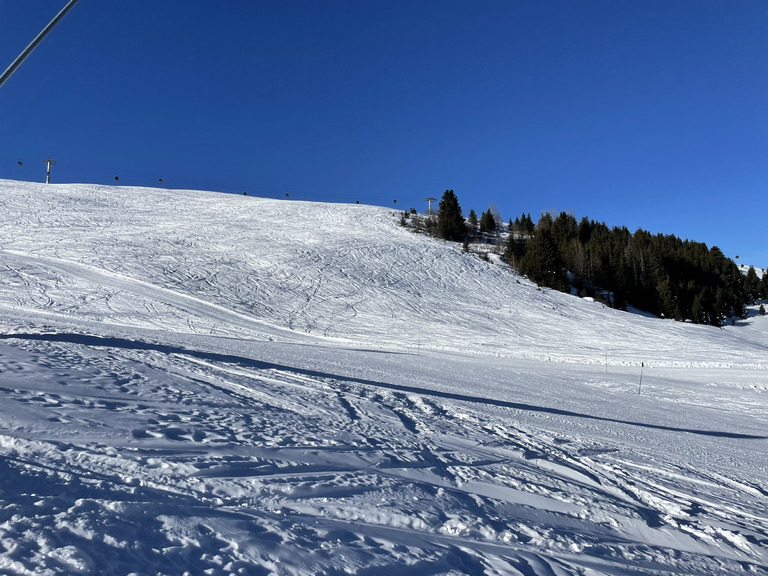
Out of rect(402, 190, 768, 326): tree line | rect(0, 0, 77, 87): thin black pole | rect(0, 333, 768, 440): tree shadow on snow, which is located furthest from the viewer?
rect(402, 190, 768, 326): tree line

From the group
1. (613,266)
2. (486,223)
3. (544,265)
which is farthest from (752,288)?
(544,265)

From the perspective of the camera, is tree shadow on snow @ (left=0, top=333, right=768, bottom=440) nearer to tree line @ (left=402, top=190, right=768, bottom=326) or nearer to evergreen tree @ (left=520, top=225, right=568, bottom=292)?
evergreen tree @ (left=520, top=225, right=568, bottom=292)

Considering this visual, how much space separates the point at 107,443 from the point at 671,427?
1002cm

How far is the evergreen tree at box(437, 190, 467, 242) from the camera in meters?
51.9

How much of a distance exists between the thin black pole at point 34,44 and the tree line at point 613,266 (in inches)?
1578

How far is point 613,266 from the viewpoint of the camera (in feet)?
180

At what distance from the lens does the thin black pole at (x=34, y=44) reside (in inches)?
282

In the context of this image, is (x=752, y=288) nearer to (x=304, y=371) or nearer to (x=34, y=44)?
(x=304, y=371)

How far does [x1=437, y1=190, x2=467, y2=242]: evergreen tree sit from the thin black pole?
151ft

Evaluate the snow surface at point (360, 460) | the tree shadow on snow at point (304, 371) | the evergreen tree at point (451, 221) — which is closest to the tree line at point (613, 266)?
the evergreen tree at point (451, 221)

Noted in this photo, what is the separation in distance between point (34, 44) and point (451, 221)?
4710 centimetres

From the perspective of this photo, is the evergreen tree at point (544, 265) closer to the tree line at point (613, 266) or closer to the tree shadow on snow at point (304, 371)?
the tree line at point (613, 266)

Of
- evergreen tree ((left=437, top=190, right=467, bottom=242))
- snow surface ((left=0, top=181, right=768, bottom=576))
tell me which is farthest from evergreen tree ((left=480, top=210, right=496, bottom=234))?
snow surface ((left=0, top=181, right=768, bottom=576))

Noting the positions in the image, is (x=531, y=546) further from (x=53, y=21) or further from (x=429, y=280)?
(x=429, y=280)
